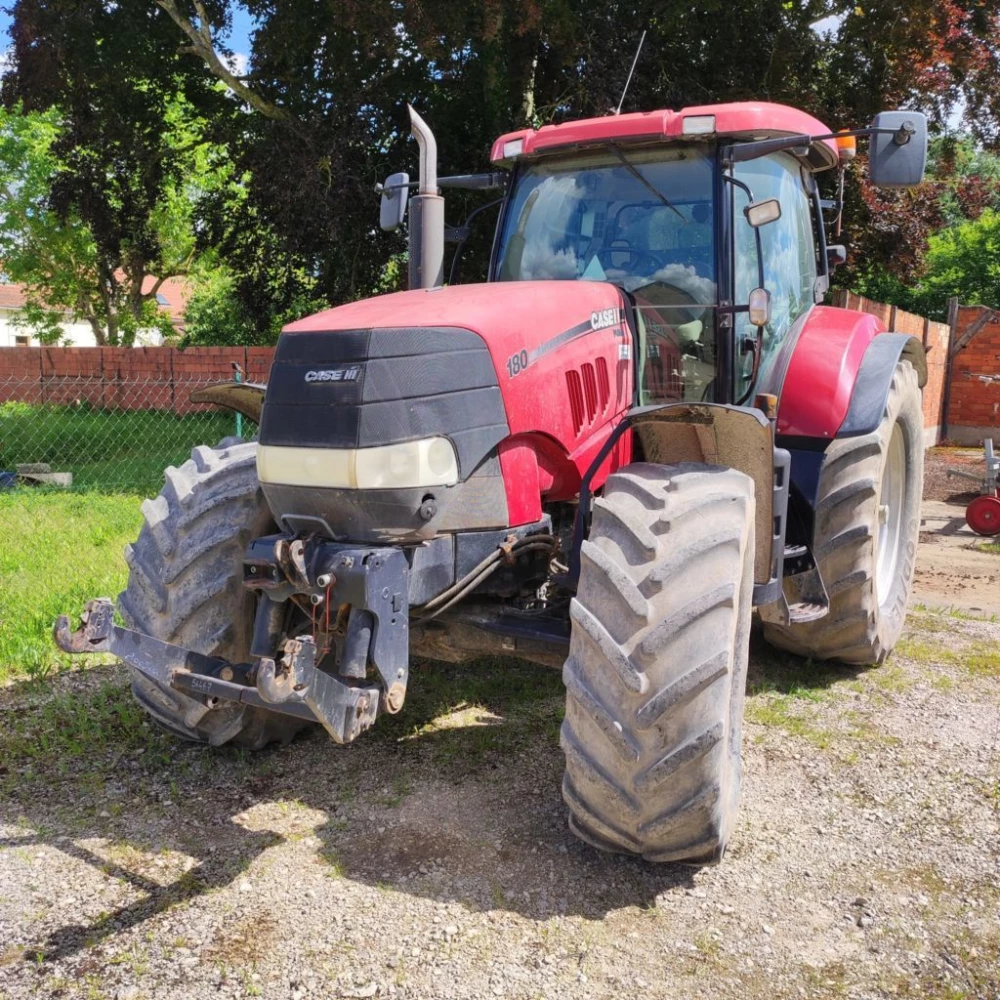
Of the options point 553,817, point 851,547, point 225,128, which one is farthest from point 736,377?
point 225,128

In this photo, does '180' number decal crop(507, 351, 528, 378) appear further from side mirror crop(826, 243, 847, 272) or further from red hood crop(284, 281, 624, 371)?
side mirror crop(826, 243, 847, 272)

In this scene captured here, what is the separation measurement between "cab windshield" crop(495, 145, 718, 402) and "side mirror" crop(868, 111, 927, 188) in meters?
0.62

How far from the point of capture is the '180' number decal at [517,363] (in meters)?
3.21

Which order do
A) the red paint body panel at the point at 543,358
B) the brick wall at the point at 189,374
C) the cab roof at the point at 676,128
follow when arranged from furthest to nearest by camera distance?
the brick wall at the point at 189,374 < the cab roof at the point at 676,128 < the red paint body panel at the point at 543,358

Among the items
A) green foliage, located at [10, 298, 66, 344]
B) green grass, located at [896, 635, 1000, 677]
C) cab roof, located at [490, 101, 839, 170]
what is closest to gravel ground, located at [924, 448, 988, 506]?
green grass, located at [896, 635, 1000, 677]

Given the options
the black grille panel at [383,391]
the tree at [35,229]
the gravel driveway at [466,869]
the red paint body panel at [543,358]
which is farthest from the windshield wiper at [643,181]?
the tree at [35,229]

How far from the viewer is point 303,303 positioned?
13.2m

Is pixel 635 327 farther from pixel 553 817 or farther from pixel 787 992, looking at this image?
pixel 787 992

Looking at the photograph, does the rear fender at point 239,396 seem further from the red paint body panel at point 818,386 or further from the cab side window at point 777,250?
the red paint body panel at point 818,386

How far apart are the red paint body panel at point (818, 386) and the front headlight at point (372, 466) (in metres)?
1.83

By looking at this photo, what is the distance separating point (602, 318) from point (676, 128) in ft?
2.75

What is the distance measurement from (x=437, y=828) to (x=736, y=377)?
209cm

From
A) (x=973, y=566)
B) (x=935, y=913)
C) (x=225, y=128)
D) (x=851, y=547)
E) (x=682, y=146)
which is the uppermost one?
(x=225, y=128)

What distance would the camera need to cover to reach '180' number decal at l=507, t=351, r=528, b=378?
3.21 meters
